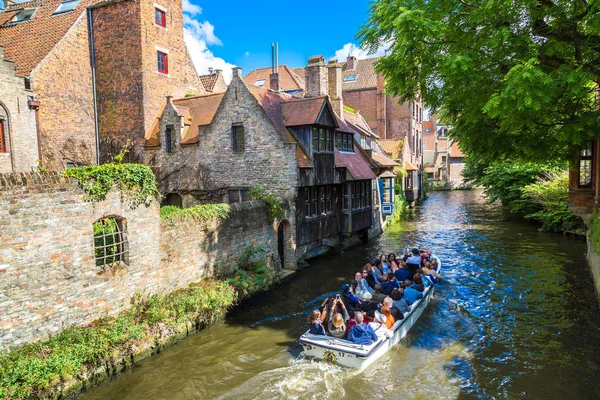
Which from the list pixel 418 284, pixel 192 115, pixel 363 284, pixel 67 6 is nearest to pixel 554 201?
pixel 418 284

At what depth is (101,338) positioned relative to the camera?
916 cm

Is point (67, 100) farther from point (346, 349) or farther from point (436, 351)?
point (436, 351)

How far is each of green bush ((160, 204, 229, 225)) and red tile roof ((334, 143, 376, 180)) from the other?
6919mm

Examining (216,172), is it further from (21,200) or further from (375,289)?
(21,200)

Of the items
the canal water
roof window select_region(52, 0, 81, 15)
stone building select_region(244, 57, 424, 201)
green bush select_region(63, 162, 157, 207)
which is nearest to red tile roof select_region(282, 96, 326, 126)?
the canal water

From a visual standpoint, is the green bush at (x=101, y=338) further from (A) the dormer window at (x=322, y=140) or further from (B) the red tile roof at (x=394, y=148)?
(B) the red tile roof at (x=394, y=148)

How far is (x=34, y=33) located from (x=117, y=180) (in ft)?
53.5

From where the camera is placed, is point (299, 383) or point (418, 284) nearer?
point (299, 383)

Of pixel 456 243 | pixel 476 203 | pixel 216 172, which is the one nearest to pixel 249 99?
pixel 216 172

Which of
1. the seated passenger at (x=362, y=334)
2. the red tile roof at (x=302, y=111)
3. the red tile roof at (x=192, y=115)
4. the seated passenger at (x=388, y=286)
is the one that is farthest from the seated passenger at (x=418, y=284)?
the red tile roof at (x=192, y=115)

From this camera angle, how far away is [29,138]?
18094 millimetres

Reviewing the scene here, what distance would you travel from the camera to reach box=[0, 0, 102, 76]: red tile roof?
2000 cm

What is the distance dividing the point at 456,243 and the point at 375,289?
12143 mm

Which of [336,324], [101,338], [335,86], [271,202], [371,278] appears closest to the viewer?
[101,338]
